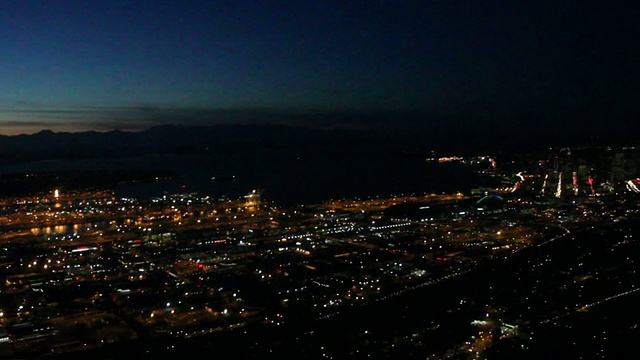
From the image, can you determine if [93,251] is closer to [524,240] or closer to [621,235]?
[524,240]

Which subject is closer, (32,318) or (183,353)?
(183,353)

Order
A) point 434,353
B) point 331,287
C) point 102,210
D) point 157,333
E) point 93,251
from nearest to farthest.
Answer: point 434,353 → point 157,333 → point 331,287 → point 93,251 → point 102,210

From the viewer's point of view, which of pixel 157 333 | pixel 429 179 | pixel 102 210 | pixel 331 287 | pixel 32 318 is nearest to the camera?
pixel 157 333

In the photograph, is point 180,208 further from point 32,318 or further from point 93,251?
point 32,318

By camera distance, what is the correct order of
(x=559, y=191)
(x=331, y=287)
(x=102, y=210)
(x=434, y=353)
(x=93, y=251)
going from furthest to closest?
1. (x=559, y=191)
2. (x=102, y=210)
3. (x=93, y=251)
4. (x=331, y=287)
5. (x=434, y=353)

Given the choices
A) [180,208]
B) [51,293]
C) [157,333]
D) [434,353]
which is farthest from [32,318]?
[180,208]

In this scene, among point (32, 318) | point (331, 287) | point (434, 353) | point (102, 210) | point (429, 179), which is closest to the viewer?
point (434, 353)

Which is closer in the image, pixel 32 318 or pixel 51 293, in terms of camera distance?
pixel 32 318

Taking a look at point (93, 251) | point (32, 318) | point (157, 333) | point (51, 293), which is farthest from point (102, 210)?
point (157, 333)
